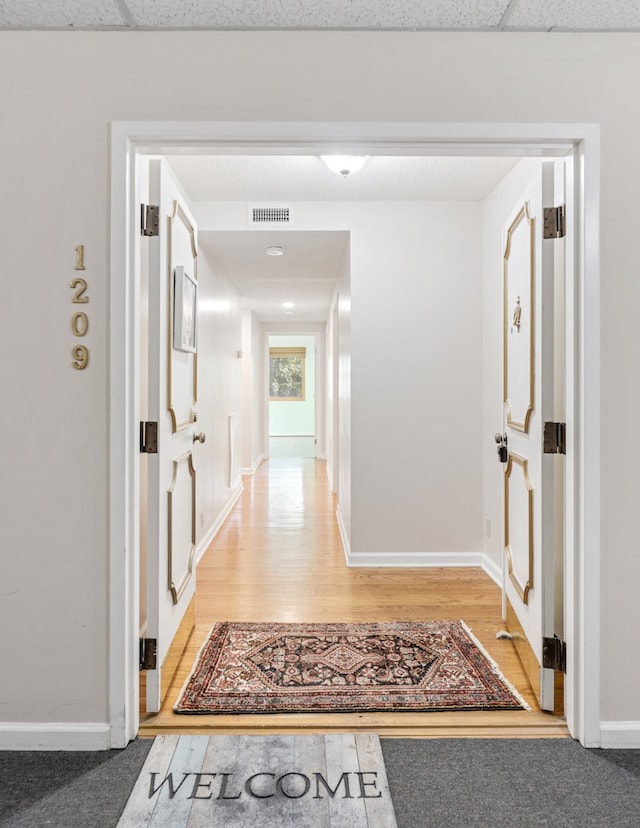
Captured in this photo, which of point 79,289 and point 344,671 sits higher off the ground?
point 79,289

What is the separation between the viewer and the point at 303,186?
11.2 ft

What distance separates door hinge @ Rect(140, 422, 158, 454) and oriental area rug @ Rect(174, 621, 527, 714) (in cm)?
98

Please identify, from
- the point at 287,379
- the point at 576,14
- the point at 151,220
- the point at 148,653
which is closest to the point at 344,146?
the point at 151,220

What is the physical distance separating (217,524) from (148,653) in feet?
9.14

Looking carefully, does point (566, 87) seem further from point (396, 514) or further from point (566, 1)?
point (396, 514)

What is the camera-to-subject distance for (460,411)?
12.4 feet

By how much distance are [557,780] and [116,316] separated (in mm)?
2019

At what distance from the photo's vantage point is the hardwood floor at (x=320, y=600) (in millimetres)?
1950

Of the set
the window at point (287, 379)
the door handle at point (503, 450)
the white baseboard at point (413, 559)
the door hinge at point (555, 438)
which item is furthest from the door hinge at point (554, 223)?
the window at point (287, 379)

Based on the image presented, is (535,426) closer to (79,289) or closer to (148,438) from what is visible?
(148,438)

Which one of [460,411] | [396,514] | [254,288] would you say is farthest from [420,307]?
[254,288]

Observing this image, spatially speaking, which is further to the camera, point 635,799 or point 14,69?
point 14,69

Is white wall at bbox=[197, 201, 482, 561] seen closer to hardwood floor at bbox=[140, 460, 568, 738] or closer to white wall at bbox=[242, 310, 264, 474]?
hardwood floor at bbox=[140, 460, 568, 738]

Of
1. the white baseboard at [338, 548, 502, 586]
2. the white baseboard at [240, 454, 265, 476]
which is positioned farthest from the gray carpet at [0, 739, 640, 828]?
the white baseboard at [240, 454, 265, 476]
